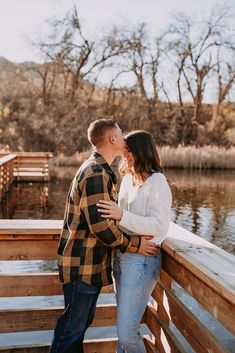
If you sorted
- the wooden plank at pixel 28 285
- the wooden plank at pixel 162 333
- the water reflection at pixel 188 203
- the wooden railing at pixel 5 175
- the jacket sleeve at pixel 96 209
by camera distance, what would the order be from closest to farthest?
the jacket sleeve at pixel 96 209, the wooden plank at pixel 162 333, the wooden plank at pixel 28 285, the water reflection at pixel 188 203, the wooden railing at pixel 5 175

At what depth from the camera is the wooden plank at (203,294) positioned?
1572 millimetres

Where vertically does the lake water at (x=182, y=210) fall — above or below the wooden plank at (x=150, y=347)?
below

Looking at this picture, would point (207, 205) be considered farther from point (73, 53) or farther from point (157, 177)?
point (73, 53)

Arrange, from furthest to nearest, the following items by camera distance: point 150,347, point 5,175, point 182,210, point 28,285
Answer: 1. point 5,175
2. point 182,210
3. point 150,347
4. point 28,285

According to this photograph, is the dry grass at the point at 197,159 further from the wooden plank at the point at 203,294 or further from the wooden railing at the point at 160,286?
the wooden plank at the point at 203,294

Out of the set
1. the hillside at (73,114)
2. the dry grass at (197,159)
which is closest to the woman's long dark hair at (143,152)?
the dry grass at (197,159)

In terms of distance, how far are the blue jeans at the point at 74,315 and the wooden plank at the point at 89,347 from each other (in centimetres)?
44

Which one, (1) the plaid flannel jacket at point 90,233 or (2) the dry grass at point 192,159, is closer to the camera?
(1) the plaid flannel jacket at point 90,233

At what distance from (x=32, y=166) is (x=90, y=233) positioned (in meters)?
13.6

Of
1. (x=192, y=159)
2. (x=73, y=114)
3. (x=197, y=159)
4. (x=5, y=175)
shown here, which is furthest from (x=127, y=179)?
(x=73, y=114)

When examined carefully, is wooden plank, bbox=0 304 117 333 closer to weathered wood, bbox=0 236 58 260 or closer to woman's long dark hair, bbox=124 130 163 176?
weathered wood, bbox=0 236 58 260

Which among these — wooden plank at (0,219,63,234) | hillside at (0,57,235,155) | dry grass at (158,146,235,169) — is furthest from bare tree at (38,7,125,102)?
wooden plank at (0,219,63,234)

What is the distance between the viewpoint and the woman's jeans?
82.4 inches

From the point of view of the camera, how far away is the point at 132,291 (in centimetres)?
209
